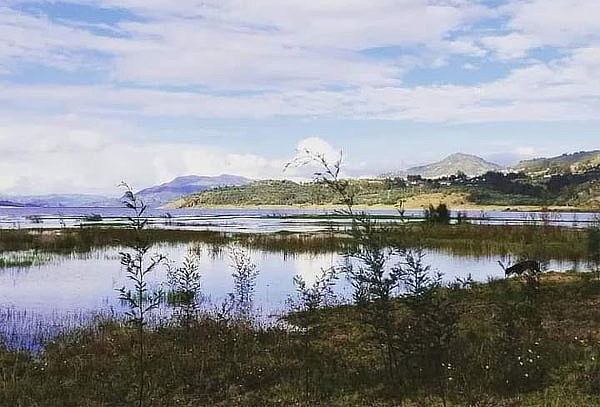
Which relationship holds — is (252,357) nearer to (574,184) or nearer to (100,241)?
(100,241)

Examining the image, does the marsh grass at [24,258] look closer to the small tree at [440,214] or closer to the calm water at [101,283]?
the calm water at [101,283]

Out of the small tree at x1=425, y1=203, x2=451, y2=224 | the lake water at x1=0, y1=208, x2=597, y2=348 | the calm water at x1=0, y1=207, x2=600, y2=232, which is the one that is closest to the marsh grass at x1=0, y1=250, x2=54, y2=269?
the lake water at x1=0, y1=208, x2=597, y2=348

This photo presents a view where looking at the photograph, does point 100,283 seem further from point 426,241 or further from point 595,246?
point 426,241

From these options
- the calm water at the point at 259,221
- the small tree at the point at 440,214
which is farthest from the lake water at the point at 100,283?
the small tree at the point at 440,214

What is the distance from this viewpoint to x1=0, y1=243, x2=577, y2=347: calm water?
17562 mm

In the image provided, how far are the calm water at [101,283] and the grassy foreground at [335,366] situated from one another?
140 inches

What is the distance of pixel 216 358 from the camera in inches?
457

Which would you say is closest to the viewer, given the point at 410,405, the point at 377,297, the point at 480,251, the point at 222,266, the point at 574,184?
the point at 410,405

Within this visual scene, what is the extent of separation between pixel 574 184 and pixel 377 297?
178925 millimetres

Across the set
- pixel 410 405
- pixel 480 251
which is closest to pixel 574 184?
pixel 480 251

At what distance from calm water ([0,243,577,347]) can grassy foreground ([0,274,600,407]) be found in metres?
3.57

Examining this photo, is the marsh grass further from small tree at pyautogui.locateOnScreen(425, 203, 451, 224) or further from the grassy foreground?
small tree at pyautogui.locateOnScreen(425, 203, 451, 224)

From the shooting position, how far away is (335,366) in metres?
10.9

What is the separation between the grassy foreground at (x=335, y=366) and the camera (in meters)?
9.34
